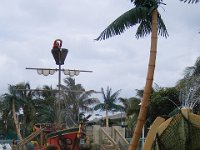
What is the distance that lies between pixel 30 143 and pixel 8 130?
43217 mm

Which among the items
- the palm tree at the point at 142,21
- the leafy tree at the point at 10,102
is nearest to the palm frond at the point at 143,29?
the palm tree at the point at 142,21

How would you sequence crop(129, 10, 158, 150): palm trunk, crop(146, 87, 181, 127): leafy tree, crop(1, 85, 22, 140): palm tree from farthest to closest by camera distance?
crop(1, 85, 22, 140): palm tree → crop(146, 87, 181, 127): leafy tree → crop(129, 10, 158, 150): palm trunk

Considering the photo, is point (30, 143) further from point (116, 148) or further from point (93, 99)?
point (93, 99)

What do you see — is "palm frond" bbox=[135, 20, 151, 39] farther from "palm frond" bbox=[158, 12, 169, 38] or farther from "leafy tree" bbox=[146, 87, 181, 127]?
"leafy tree" bbox=[146, 87, 181, 127]

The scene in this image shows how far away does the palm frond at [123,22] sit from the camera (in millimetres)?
12297

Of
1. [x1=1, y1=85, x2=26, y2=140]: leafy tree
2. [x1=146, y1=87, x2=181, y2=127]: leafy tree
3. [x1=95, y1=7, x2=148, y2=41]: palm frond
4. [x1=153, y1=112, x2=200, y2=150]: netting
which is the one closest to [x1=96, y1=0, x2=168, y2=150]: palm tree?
[x1=95, y1=7, x2=148, y2=41]: palm frond

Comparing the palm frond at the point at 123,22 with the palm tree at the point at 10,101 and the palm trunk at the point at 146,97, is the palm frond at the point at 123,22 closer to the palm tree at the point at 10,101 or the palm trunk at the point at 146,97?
the palm trunk at the point at 146,97

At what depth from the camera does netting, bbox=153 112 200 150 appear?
661 centimetres

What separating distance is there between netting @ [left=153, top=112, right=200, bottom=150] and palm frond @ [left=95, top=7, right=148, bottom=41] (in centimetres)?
588

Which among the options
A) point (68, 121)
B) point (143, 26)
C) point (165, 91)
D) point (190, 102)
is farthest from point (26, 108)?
point (190, 102)

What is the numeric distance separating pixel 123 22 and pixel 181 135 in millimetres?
6112

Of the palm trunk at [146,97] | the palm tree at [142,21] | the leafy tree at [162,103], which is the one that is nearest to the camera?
Result: the palm trunk at [146,97]

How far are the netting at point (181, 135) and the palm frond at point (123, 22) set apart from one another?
588cm

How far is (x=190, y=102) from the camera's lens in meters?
7.73
